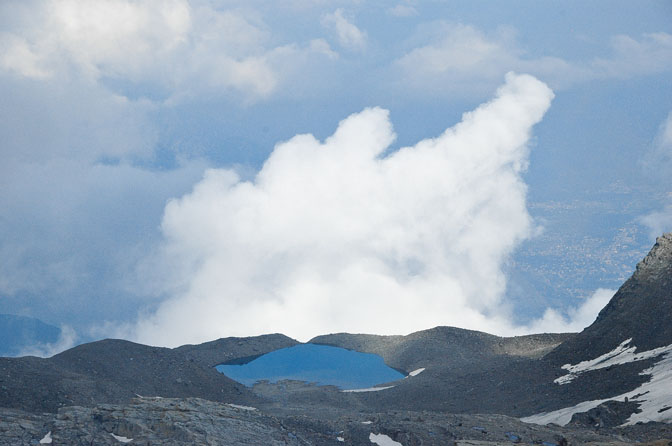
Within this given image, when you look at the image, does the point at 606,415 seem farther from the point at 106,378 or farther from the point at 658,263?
the point at 106,378

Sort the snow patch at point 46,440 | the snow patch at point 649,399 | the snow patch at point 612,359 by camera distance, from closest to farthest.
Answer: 1. the snow patch at point 46,440
2. the snow patch at point 649,399
3. the snow patch at point 612,359

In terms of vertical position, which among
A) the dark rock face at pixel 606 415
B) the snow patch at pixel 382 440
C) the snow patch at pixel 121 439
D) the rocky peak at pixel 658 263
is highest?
the rocky peak at pixel 658 263

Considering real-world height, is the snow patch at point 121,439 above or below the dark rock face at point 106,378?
below

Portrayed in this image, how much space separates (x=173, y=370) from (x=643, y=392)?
2370 centimetres

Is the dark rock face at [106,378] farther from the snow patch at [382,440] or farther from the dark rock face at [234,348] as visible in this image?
the snow patch at [382,440]

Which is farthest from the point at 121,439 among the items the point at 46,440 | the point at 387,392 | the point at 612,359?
the point at 612,359

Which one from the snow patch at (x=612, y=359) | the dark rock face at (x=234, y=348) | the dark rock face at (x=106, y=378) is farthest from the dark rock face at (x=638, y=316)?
the dark rock face at (x=234, y=348)

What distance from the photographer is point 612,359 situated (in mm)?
32156

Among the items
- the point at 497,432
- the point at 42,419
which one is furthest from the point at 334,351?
the point at 42,419

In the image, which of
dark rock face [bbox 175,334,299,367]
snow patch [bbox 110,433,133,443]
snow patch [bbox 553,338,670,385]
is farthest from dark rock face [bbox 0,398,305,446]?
dark rock face [bbox 175,334,299,367]

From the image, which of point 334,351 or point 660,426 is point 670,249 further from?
point 334,351

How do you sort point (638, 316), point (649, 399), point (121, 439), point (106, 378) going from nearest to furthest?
1. point (121, 439)
2. point (649, 399)
3. point (106, 378)
4. point (638, 316)

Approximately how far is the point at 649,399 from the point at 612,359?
917 centimetres

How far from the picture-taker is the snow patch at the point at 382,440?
17203 millimetres
